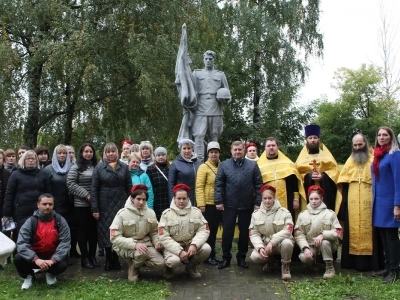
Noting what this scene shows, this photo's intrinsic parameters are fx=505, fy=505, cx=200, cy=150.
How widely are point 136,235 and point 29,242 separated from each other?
121 cm

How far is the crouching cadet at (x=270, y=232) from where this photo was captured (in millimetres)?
5953

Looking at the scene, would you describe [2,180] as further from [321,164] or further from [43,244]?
[321,164]

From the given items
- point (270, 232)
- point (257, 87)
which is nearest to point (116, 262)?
point (270, 232)

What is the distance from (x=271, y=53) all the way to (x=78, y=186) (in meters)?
15.7

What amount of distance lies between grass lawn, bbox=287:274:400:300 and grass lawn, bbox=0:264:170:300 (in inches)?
56.9

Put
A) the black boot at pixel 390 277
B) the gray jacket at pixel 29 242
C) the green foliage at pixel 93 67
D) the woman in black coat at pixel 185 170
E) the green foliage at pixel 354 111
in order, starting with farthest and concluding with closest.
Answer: the green foliage at pixel 354 111
the green foliage at pixel 93 67
the woman in black coat at pixel 185 170
the black boot at pixel 390 277
the gray jacket at pixel 29 242

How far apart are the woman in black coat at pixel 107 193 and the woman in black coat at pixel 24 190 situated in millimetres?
728

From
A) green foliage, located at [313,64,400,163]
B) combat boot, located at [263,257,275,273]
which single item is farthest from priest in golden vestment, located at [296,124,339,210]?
green foliage, located at [313,64,400,163]

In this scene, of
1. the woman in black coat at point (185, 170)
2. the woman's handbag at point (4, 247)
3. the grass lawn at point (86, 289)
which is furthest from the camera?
the woman in black coat at point (185, 170)

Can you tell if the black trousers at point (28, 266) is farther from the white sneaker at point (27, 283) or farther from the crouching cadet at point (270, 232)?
the crouching cadet at point (270, 232)

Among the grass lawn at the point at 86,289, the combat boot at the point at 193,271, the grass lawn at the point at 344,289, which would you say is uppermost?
the combat boot at the point at 193,271

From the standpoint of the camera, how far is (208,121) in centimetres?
838

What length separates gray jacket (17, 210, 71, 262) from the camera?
5.53 m

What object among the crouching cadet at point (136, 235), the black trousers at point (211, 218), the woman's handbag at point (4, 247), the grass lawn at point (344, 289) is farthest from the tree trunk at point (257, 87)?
the woman's handbag at point (4, 247)
